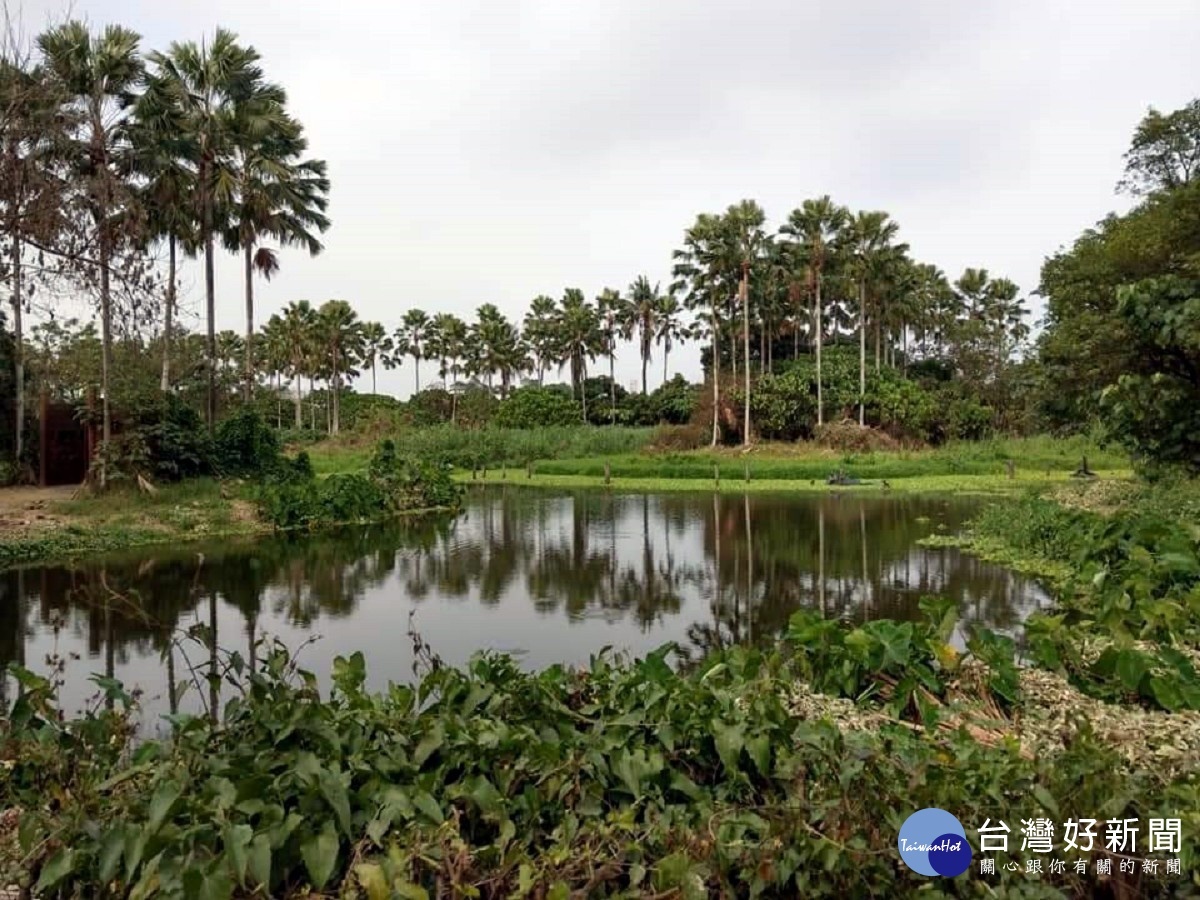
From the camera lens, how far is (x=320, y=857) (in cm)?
280

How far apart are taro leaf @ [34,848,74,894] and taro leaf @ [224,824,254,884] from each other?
554 millimetres

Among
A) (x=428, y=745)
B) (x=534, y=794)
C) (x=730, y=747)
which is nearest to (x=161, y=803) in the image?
(x=428, y=745)

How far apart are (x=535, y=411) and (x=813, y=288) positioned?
17.0 meters

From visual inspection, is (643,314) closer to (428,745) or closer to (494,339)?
(494,339)

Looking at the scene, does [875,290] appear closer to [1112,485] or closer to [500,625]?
[1112,485]

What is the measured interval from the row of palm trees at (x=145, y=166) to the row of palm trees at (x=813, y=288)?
1887 centimetres

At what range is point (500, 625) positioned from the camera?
923 cm

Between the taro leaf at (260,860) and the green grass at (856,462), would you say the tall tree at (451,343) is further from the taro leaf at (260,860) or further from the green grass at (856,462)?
the taro leaf at (260,860)

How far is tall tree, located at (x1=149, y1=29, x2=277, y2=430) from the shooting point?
65.6 feet

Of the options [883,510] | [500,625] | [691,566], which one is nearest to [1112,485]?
[883,510]

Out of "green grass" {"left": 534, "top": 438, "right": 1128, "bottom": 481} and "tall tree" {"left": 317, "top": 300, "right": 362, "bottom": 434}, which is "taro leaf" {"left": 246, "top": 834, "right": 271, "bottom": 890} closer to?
"green grass" {"left": 534, "top": 438, "right": 1128, "bottom": 481}

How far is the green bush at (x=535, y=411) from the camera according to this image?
153 feet

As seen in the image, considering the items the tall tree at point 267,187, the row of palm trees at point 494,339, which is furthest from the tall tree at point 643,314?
the tall tree at point 267,187

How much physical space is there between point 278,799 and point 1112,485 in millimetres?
21047
